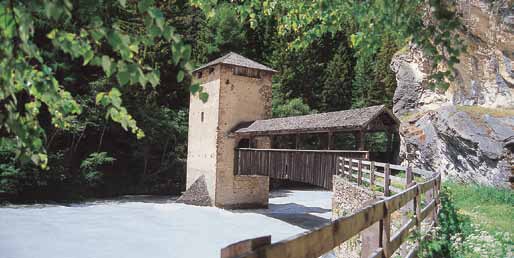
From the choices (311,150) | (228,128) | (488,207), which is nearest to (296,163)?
(311,150)

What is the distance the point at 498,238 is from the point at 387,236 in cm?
268

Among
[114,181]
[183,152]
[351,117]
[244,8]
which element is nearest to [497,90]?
[351,117]

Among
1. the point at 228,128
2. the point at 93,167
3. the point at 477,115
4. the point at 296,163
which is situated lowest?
the point at 93,167

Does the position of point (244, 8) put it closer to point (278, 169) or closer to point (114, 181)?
point (278, 169)

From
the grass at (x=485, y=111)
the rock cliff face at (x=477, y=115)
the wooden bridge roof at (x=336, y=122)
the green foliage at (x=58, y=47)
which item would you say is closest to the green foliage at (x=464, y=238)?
the green foliage at (x=58, y=47)

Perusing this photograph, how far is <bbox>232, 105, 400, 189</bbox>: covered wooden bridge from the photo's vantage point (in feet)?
44.4

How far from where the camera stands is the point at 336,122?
1434 centimetres

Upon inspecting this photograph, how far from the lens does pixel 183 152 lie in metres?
28.1

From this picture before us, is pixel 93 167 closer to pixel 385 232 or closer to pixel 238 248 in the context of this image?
pixel 385 232

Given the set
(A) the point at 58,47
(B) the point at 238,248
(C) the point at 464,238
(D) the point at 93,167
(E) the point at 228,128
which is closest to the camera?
(B) the point at 238,248

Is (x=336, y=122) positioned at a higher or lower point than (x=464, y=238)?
higher

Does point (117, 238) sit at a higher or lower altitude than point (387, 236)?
lower

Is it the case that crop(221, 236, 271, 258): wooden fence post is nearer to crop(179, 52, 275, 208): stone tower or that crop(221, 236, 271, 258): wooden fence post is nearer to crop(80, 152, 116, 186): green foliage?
crop(179, 52, 275, 208): stone tower

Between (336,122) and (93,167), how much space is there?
16.3 m
